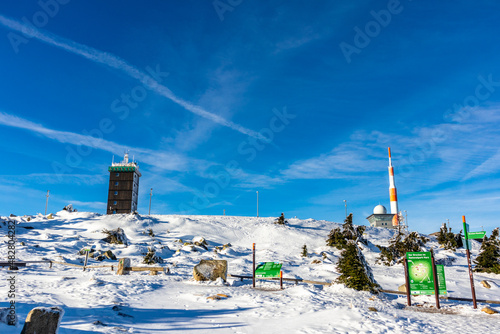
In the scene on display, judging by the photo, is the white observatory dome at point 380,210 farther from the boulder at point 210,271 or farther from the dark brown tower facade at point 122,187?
the boulder at point 210,271

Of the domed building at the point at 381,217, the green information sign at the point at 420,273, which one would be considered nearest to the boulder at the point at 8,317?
the green information sign at the point at 420,273

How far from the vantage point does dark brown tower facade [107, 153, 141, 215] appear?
70.2 meters

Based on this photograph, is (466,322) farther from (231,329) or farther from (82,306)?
(82,306)

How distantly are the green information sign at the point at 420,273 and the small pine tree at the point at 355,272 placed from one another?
103 inches

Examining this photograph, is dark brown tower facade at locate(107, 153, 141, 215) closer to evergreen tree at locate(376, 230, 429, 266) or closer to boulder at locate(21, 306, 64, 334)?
evergreen tree at locate(376, 230, 429, 266)

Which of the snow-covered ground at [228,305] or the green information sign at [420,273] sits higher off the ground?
the green information sign at [420,273]

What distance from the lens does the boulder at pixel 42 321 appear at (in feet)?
21.3

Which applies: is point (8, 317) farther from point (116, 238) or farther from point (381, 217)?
point (381, 217)

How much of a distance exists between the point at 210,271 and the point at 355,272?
8.01 metres

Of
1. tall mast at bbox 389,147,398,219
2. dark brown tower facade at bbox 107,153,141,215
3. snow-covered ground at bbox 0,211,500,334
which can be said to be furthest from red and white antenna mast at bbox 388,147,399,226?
dark brown tower facade at bbox 107,153,141,215

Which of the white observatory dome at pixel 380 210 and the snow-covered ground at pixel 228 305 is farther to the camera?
the white observatory dome at pixel 380 210

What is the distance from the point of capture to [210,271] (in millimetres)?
19375

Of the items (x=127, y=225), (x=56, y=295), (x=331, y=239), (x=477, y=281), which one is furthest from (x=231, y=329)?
(x=127, y=225)

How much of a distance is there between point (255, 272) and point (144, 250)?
20.2 m
